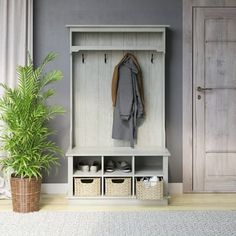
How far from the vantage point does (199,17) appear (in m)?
4.56

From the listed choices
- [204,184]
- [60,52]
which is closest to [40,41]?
[60,52]

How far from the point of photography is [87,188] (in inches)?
164

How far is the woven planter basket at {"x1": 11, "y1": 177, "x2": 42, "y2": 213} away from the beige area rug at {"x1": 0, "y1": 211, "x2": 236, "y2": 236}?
0.08 metres

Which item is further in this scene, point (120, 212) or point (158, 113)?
point (158, 113)

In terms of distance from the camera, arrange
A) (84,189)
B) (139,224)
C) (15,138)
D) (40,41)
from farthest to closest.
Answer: (40,41), (84,189), (15,138), (139,224)

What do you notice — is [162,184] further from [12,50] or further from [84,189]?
[12,50]

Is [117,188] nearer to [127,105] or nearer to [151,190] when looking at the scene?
[151,190]

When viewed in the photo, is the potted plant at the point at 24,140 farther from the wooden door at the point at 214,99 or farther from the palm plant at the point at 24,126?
the wooden door at the point at 214,99

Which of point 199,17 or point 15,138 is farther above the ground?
point 199,17

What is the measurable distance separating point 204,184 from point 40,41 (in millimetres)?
2340

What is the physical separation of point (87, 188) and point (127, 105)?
0.93 m

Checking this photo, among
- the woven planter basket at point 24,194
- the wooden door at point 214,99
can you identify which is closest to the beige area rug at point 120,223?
the woven planter basket at point 24,194

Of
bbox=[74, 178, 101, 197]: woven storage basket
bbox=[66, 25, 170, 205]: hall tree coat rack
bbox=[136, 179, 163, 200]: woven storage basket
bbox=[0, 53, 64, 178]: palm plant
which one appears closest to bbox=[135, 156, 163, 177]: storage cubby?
bbox=[66, 25, 170, 205]: hall tree coat rack

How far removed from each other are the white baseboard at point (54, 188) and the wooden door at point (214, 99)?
1416mm
